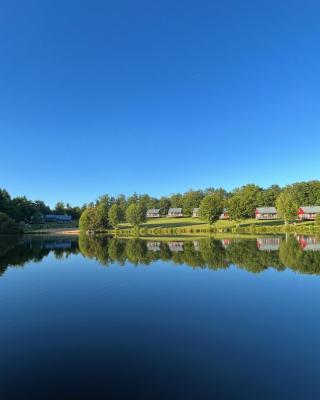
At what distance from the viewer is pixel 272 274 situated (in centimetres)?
2414

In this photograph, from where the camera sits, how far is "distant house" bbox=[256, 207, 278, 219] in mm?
117812

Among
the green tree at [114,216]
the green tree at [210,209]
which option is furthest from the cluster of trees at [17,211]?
the green tree at [210,209]

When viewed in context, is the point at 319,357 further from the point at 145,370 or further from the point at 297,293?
the point at 297,293

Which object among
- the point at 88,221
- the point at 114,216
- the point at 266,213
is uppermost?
the point at 114,216

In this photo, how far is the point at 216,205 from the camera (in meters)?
92.8

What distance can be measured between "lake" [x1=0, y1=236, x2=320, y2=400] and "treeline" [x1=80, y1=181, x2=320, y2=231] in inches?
2762

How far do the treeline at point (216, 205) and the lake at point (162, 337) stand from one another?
70157 millimetres

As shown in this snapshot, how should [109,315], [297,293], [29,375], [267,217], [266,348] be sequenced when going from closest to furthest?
[29,375] < [266,348] < [109,315] < [297,293] < [267,217]

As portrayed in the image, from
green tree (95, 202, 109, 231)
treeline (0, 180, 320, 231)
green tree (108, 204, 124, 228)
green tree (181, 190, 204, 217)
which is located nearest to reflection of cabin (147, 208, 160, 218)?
treeline (0, 180, 320, 231)

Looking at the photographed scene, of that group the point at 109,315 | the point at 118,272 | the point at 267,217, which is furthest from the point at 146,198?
the point at 109,315

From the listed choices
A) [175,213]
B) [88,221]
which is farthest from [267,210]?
[88,221]

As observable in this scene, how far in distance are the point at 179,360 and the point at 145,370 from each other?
1224mm

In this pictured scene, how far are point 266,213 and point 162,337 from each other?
378 ft

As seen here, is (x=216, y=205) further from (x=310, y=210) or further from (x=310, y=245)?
(x=310, y=245)
